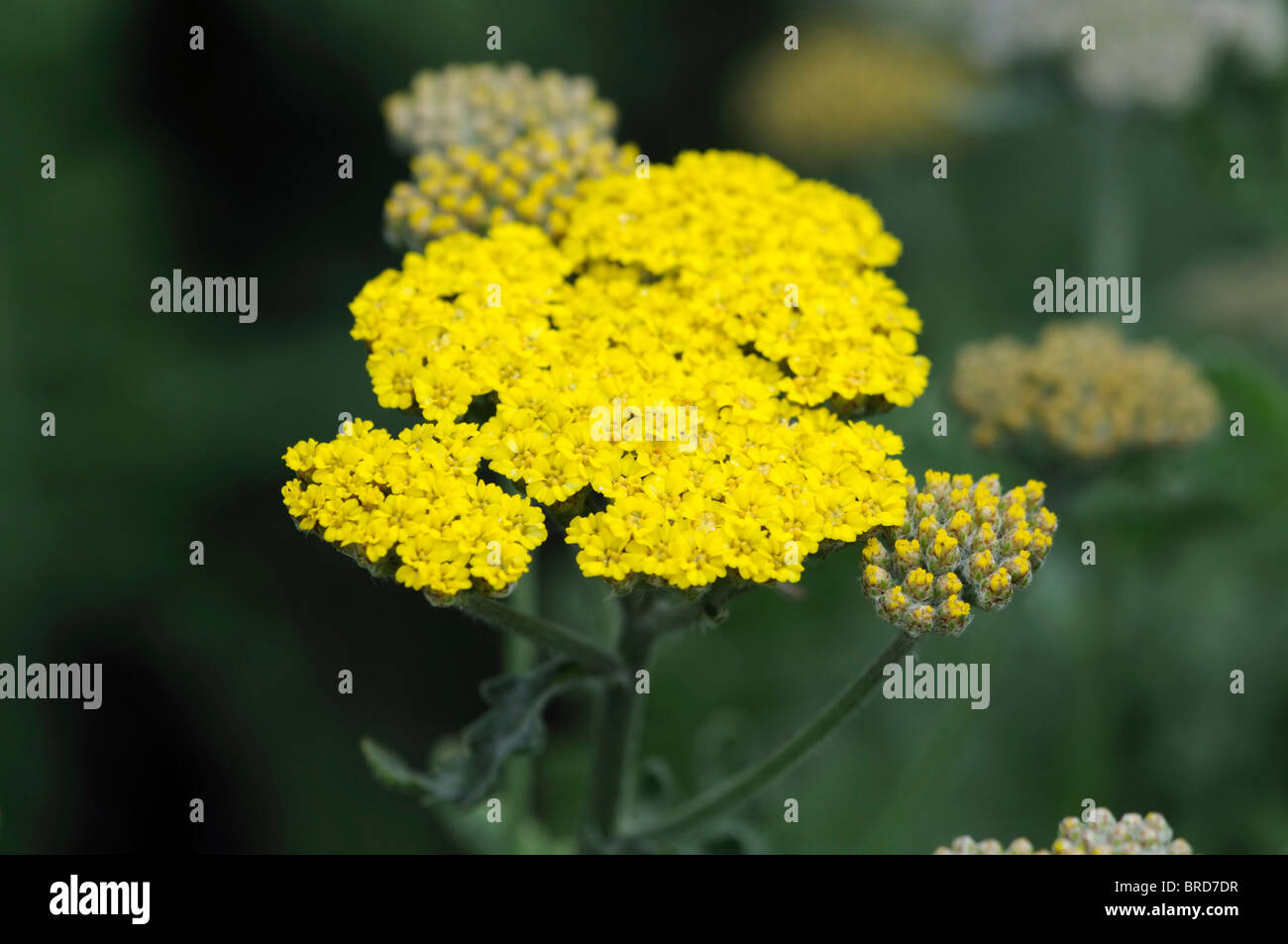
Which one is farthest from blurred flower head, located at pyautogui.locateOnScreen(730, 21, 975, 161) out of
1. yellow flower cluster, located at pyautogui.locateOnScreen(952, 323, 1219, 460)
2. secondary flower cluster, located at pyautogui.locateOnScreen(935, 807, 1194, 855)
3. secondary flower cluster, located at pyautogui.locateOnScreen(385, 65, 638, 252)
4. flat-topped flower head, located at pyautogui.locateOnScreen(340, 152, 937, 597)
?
secondary flower cluster, located at pyautogui.locateOnScreen(935, 807, 1194, 855)

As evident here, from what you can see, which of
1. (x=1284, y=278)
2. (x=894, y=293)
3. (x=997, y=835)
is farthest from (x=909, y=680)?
(x=1284, y=278)

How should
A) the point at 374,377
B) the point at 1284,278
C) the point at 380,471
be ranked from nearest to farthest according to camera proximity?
1. the point at 380,471
2. the point at 374,377
3. the point at 1284,278

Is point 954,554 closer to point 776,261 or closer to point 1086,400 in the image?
point 776,261

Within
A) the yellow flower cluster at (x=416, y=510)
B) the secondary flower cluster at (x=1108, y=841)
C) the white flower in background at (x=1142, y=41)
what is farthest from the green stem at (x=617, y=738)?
the white flower in background at (x=1142, y=41)

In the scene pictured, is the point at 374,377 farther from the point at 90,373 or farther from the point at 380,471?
the point at 90,373

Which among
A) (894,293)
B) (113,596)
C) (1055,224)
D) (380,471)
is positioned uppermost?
(1055,224)

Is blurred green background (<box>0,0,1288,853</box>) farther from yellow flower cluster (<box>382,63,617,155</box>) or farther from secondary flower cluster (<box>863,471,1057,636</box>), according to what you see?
secondary flower cluster (<box>863,471,1057,636</box>)
